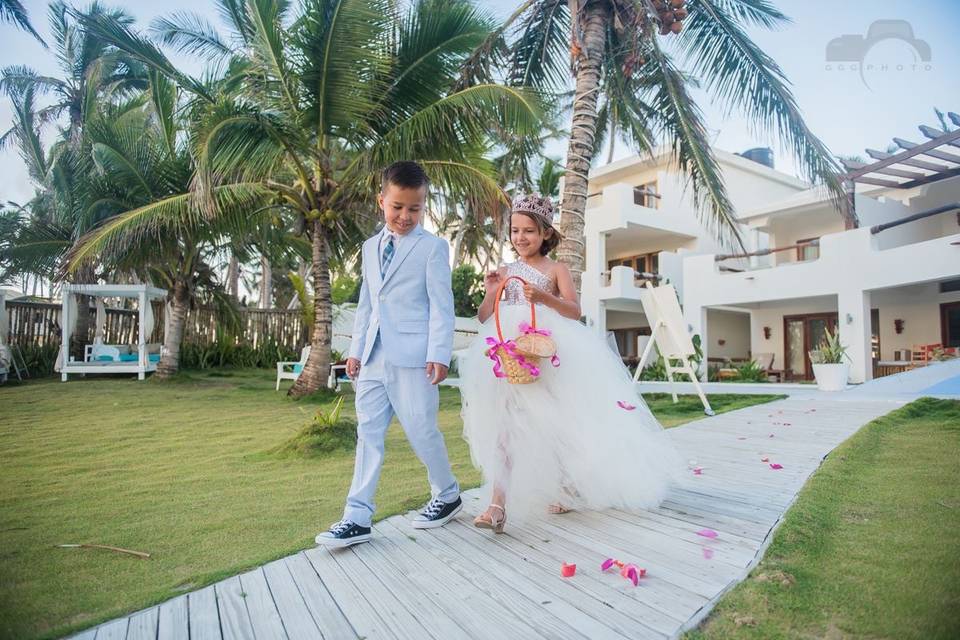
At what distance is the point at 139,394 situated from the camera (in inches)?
364

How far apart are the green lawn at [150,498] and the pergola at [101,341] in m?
3.84

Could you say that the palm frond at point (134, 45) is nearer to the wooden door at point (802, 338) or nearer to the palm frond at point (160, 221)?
the palm frond at point (160, 221)

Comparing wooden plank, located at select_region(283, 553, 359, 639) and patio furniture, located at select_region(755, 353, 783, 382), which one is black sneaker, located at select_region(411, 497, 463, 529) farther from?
patio furniture, located at select_region(755, 353, 783, 382)

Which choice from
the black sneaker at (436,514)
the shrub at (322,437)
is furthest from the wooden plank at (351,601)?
the shrub at (322,437)

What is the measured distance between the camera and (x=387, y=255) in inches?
105

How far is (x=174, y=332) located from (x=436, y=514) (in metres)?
10.9

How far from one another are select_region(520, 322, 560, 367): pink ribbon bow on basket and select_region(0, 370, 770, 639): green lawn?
47.1 inches

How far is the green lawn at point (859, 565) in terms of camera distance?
5.21ft

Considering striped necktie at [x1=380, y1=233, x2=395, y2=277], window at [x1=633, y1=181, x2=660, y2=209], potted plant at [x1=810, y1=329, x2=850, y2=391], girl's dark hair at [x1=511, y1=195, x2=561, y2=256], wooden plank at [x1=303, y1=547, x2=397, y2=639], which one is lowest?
wooden plank at [x1=303, y1=547, x2=397, y2=639]

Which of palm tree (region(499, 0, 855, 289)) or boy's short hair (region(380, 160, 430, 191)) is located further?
palm tree (region(499, 0, 855, 289))

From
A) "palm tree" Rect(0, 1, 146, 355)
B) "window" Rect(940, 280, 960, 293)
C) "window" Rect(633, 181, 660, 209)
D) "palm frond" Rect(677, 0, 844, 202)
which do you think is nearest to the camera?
"palm frond" Rect(677, 0, 844, 202)

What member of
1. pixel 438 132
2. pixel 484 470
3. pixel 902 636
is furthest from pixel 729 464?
pixel 438 132

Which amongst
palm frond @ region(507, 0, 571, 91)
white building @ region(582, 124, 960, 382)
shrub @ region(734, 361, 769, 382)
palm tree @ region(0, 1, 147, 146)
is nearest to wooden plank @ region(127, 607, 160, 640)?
palm frond @ region(507, 0, 571, 91)

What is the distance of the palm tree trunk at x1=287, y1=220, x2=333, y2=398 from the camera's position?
9188mm
